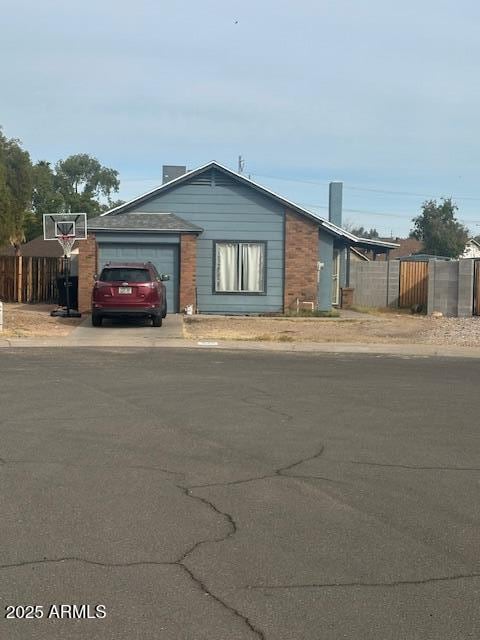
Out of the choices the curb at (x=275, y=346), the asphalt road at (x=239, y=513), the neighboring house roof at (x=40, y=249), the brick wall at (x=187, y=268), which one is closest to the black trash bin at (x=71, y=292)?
the brick wall at (x=187, y=268)

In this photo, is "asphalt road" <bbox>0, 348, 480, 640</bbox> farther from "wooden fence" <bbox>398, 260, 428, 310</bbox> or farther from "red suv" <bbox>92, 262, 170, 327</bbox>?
"wooden fence" <bbox>398, 260, 428, 310</bbox>

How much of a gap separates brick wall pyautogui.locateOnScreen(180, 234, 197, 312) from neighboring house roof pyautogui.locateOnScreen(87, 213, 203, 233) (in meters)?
0.36

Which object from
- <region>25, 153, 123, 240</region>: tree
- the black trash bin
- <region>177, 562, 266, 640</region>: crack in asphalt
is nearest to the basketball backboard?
the black trash bin

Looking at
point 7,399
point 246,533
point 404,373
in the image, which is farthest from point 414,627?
point 404,373

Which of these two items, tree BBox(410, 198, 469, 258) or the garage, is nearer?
the garage

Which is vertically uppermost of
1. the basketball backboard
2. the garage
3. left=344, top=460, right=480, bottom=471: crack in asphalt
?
the basketball backboard

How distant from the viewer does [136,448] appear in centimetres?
772

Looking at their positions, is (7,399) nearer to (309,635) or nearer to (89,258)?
(309,635)

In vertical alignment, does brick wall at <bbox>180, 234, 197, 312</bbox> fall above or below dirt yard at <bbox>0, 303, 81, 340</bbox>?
above

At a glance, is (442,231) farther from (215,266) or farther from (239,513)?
(239,513)

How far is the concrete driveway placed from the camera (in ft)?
59.3

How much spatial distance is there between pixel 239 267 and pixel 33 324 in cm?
725

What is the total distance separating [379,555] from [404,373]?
896 cm

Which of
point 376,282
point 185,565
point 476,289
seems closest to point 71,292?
point 376,282
